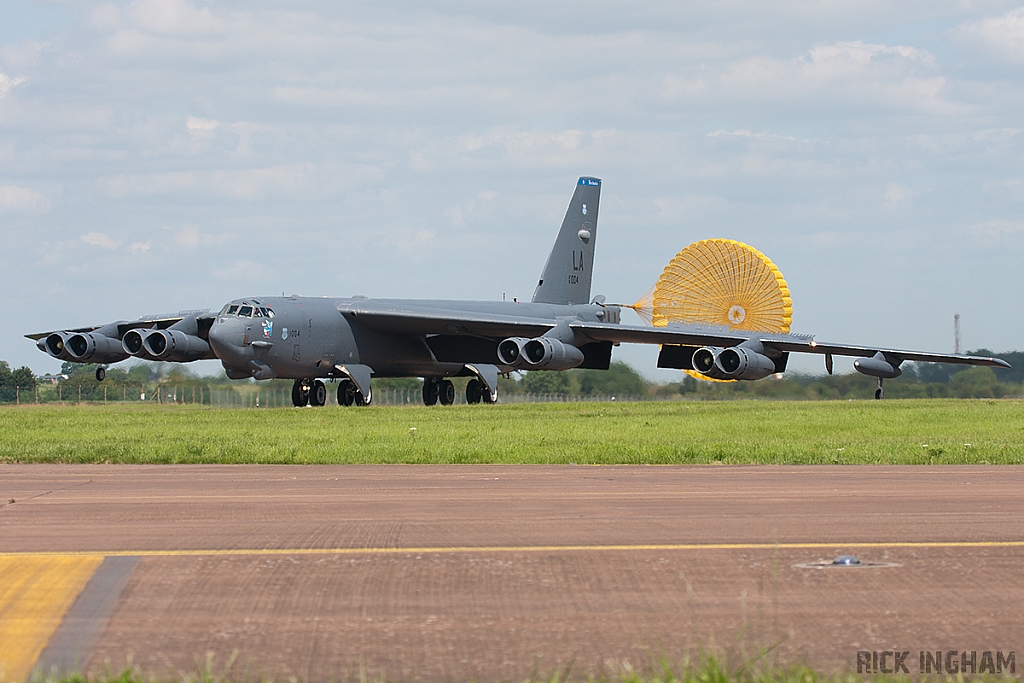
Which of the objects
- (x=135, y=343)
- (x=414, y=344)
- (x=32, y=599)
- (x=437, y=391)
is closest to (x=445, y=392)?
(x=437, y=391)

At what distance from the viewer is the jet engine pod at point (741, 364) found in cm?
3750

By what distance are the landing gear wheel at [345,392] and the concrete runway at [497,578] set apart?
101ft

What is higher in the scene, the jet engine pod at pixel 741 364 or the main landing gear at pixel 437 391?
the jet engine pod at pixel 741 364

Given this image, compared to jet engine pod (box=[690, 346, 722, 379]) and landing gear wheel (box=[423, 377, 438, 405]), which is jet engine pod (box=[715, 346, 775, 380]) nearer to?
jet engine pod (box=[690, 346, 722, 379])

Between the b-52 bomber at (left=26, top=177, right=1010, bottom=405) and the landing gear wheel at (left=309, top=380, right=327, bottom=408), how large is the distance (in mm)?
42

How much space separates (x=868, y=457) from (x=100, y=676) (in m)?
14.4

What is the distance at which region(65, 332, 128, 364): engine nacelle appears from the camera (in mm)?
43750

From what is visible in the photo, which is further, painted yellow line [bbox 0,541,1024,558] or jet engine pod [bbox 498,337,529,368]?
jet engine pod [bbox 498,337,529,368]

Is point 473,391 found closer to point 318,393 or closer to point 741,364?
point 318,393

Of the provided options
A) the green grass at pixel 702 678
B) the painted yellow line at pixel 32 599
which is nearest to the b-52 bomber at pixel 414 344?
the painted yellow line at pixel 32 599

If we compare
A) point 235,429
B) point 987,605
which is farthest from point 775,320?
point 987,605

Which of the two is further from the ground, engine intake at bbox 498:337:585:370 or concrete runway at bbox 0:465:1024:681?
engine intake at bbox 498:337:585:370

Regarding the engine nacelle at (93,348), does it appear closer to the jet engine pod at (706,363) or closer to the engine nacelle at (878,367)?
the jet engine pod at (706,363)

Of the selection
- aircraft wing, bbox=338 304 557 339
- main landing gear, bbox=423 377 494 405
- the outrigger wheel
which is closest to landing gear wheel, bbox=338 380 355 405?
aircraft wing, bbox=338 304 557 339
